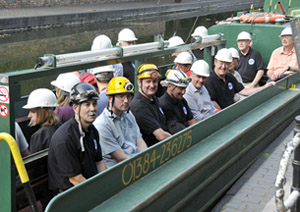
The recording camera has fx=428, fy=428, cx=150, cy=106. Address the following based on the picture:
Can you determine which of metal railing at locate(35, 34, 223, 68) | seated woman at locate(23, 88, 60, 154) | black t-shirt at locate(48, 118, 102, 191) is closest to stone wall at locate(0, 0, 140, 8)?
metal railing at locate(35, 34, 223, 68)

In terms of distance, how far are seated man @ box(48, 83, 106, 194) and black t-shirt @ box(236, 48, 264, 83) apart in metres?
5.01

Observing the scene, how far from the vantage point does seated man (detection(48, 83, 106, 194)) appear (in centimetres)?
337

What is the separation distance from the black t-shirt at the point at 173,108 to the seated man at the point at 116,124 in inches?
34.0

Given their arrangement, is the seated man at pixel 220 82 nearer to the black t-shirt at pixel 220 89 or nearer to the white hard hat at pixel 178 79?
the black t-shirt at pixel 220 89

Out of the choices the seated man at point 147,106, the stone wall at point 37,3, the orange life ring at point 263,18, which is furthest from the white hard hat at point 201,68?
the stone wall at point 37,3

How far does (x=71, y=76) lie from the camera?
15.9 feet

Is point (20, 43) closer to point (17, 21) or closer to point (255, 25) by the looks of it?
point (17, 21)

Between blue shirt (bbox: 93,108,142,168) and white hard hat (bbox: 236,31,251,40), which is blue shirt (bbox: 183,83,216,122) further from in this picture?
Answer: white hard hat (bbox: 236,31,251,40)

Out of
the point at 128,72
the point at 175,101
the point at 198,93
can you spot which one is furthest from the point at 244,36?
the point at 175,101

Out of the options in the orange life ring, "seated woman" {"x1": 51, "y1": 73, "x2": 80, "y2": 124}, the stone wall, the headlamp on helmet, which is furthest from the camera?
the stone wall

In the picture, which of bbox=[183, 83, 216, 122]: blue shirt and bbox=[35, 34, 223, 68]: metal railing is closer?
bbox=[35, 34, 223, 68]: metal railing

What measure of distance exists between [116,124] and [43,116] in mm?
712

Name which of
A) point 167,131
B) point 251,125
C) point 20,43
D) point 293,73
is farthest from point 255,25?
point 20,43

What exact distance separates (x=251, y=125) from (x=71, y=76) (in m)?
2.32
